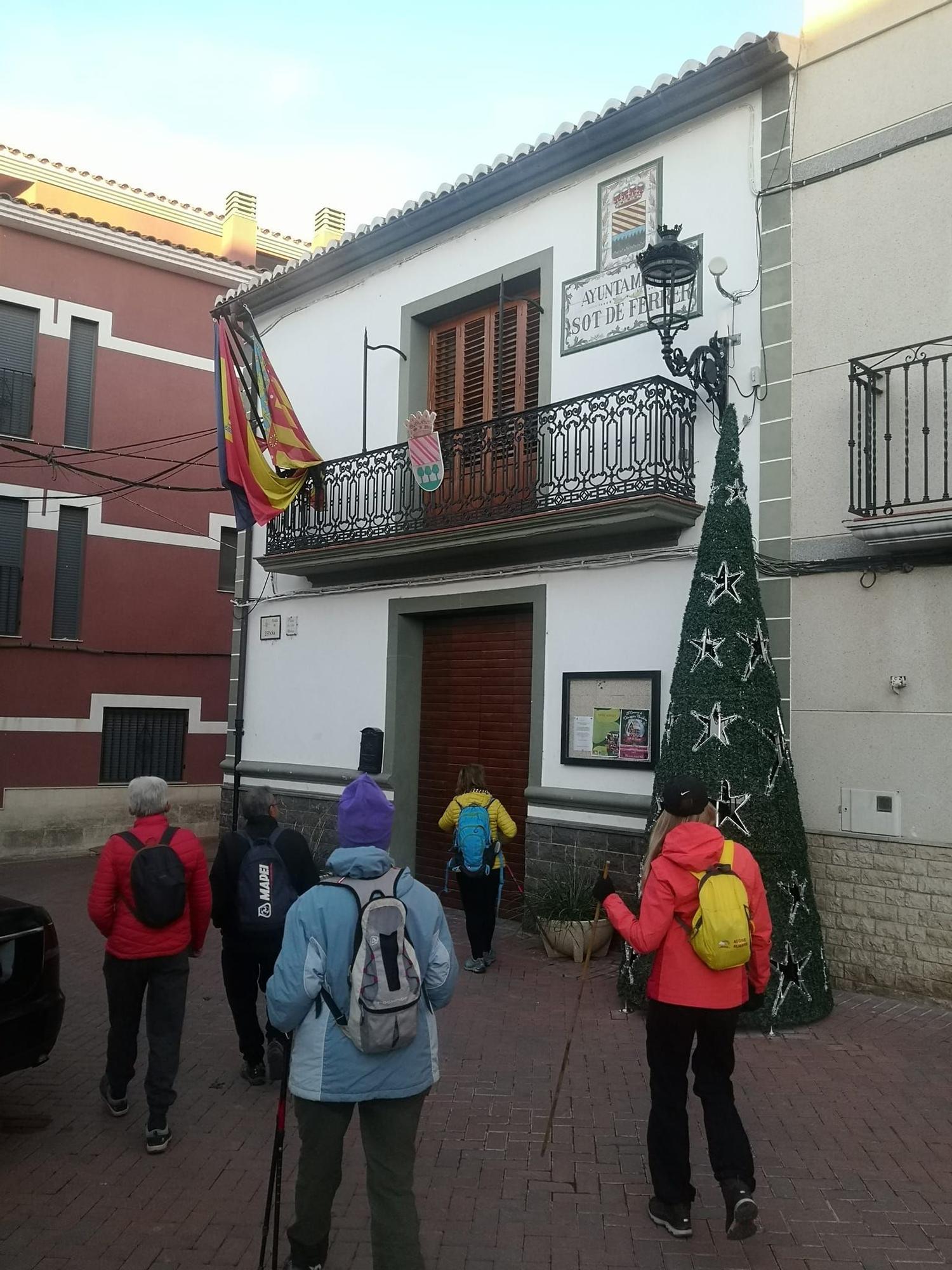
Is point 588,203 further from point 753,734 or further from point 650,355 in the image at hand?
point 753,734

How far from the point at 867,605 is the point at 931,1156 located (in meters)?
4.03

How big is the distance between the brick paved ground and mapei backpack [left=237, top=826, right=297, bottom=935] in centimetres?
94

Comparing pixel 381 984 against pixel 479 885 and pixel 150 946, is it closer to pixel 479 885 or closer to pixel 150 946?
pixel 150 946

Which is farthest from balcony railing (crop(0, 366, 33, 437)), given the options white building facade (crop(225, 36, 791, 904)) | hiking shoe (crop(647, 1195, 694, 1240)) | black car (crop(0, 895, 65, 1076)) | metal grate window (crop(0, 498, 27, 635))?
hiking shoe (crop(647, 1195, 694, 1240))

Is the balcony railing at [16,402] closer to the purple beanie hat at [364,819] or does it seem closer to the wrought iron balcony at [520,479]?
the wrought iron balcony at [520,479]

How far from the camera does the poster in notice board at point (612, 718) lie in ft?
30.3

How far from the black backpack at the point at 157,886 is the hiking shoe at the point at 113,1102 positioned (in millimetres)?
976

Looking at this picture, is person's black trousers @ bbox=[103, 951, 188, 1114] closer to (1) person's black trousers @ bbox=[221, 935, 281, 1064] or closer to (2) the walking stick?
(1) person's black trousers @ bbox=[221, 935, 281, 1064]

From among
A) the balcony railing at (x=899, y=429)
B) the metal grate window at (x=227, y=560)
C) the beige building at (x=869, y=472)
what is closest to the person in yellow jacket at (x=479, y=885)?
the beige building at (x=869, y=472)

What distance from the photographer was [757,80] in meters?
8.94

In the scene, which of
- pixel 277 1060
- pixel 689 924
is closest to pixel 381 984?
pixel 277 1060

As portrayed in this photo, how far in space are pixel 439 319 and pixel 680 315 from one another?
13.0 ft

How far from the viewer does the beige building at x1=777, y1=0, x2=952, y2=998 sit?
7551 mm

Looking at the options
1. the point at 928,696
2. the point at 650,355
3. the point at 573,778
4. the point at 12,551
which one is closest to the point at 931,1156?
the point at 928,696
